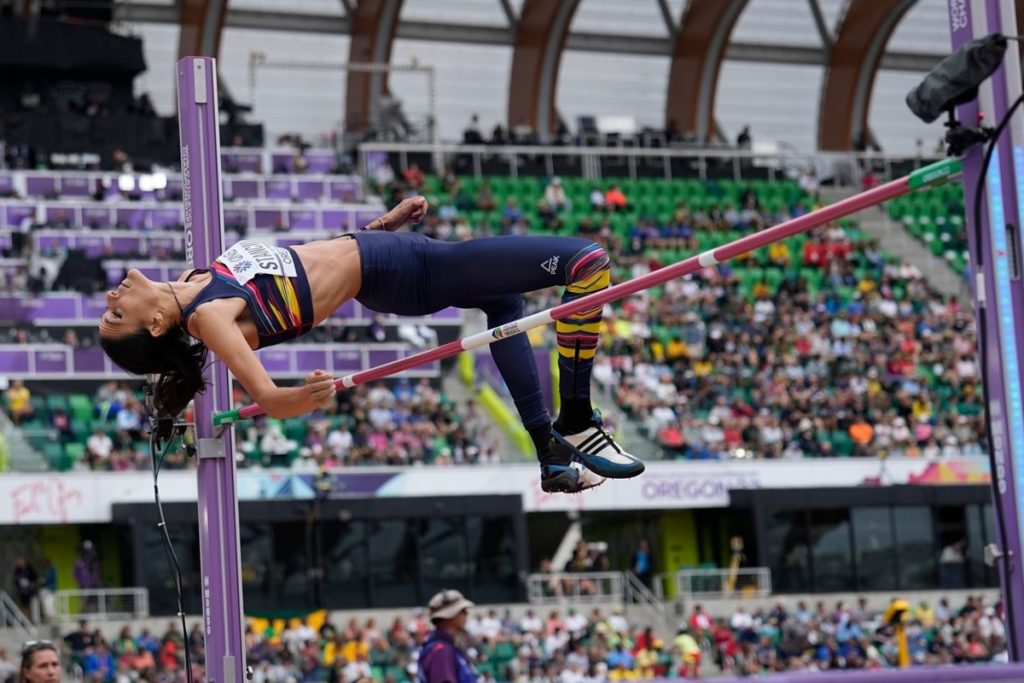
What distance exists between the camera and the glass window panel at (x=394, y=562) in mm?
22031

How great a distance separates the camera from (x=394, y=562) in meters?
22.2

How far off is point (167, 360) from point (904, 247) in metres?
26.7

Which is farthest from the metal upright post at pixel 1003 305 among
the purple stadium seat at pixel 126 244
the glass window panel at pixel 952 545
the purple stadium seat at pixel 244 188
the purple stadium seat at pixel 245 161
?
the purple stadium seat at pixel 245 161

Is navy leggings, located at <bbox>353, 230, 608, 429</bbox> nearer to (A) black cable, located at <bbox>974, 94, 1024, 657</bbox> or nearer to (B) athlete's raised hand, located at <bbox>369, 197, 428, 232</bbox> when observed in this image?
(B) athlete's raised hand, located at <bbox>369, 197, 428, 232</bbox>

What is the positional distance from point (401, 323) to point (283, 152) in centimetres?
496

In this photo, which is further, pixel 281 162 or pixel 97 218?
pixel 281 162

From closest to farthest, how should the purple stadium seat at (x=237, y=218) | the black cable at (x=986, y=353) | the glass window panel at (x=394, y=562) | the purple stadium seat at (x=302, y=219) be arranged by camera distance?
the black cable at (x=986, y=353)
the glass window panel at (x=394, y=562)
the purple stadium seat at (x=237, y=218)
the purple stadium seat at (x=302, y=219)

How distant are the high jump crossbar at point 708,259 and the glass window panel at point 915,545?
19549 mm

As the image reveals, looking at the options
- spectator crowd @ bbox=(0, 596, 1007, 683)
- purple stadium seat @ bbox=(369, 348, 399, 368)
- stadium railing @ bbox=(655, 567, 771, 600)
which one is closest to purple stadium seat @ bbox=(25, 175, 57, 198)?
purple stadium seat @ bbox=(369, 348, 399, 368)

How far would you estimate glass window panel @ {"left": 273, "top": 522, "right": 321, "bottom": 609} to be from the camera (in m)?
21.6

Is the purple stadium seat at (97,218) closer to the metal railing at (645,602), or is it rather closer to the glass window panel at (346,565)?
the glass window panel at (346,565)

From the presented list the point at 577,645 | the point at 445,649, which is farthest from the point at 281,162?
the point at 445,649

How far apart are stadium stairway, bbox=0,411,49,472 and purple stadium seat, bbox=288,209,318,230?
7.16 meters

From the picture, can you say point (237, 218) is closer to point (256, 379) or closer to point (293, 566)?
point (293, 566)
